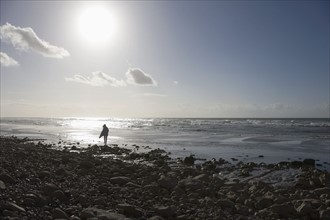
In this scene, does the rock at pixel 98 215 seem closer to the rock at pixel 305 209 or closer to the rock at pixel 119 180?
the rock at pixel 119 180

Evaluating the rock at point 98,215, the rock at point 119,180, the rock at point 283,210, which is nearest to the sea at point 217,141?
the rock at point 283,210

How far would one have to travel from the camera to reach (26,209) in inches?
280

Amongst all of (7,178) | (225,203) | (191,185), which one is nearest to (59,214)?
(7,178)

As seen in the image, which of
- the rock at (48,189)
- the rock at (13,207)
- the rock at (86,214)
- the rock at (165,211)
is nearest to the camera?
the rock at (13,207)

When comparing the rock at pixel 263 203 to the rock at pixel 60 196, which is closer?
the rock at pixel 60 196

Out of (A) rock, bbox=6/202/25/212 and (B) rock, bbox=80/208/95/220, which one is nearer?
(A) rock, bbox=6/202/25/212

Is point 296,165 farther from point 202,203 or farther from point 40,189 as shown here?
point 40,189

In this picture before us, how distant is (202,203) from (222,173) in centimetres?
625

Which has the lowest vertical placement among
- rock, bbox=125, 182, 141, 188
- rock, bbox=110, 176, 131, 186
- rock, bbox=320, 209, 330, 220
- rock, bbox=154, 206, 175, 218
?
rock, bbox=320, 209, 330, 220

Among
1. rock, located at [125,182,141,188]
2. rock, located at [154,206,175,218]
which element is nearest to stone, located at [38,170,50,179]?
rock, located at [125,182,141,188]

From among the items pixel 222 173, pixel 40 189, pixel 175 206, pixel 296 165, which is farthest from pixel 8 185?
pixel 296 165

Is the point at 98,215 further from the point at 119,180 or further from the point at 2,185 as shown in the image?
the point at 119,180

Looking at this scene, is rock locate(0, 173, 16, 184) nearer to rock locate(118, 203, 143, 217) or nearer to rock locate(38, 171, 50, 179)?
rock locate(38, 171, 50, 179)

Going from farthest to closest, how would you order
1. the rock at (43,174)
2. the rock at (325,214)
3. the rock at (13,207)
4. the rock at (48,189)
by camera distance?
1. the rock at (43,174)
2. the rock at (325,214)
3. the rock at (48,189)
4. the rock at (13,207)
